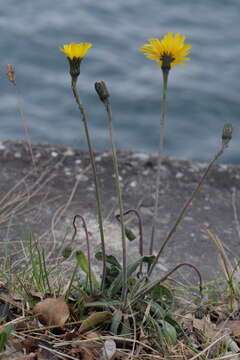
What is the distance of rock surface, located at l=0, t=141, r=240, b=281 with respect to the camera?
316cm

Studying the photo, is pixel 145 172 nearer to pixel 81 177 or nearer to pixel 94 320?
pixel 81 177

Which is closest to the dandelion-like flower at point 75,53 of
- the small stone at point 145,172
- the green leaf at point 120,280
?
the green leaf at point 120,280

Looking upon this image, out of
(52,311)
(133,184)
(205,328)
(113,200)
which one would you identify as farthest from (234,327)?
(133,184)

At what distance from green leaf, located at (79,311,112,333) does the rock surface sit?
2.63 ft

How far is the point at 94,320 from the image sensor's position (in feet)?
6.57

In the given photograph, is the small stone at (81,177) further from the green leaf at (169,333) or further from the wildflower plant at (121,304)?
the green leaf at (169,333)

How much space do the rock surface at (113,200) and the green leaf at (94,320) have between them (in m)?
0.80

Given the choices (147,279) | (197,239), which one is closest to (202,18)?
(197,239)

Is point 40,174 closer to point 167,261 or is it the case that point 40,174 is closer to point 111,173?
point 111,173

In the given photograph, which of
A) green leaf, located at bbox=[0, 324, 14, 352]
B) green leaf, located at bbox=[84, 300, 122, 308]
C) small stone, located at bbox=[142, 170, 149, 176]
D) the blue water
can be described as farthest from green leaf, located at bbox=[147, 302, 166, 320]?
the blue water

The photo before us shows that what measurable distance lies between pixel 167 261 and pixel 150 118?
268 centimetres

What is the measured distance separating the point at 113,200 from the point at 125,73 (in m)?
2.53

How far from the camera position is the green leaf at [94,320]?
199 centimetres

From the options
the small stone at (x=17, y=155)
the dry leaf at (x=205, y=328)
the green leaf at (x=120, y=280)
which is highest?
the small stone at (x=17, y=155)
